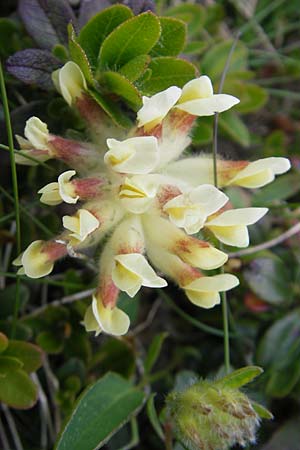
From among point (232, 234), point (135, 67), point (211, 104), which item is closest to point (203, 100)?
point (211, 104)

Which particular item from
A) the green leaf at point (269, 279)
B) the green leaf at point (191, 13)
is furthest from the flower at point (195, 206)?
the green leaf at point (191, 13)

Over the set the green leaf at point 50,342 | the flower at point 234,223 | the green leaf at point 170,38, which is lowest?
the green leaf at point 50,342

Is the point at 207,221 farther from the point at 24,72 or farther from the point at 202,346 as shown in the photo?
the point at 202,346

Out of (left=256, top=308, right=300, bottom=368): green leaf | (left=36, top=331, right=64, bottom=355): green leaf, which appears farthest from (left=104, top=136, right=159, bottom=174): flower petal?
(left=256, top=308, right=300, bottom=368): green leaf

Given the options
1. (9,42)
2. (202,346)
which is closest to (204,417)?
(202,346)

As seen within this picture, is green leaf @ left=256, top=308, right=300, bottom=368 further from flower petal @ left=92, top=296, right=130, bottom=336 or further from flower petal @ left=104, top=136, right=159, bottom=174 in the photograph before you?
flower petal @ left=104, top=136, right=159, bottom=174

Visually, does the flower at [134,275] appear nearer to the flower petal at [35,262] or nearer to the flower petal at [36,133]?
the flower petal at [35,262]
